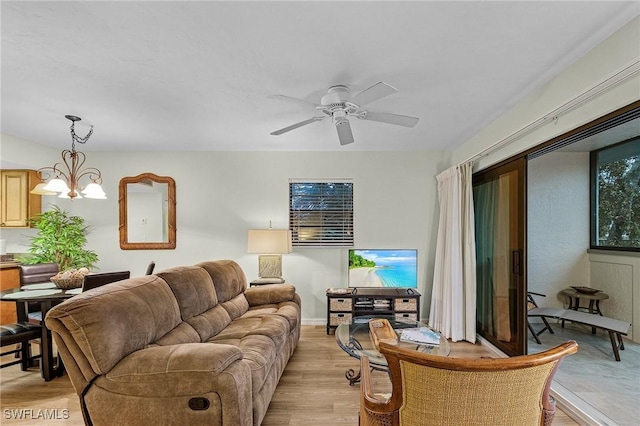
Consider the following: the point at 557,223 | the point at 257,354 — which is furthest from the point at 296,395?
the point at 557,223

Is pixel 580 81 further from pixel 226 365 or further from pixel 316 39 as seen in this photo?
pixel 226 365

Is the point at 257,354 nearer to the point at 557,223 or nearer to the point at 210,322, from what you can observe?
the point at 210,322

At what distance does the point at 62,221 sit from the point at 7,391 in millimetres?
2465

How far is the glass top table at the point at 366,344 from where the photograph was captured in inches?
88.5

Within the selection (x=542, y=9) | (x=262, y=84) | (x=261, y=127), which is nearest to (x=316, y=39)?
(x=262, y=84)

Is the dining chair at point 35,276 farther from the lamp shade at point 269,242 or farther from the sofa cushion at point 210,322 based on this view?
the lamp shade at point 269,242

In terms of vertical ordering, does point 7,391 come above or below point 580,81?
below

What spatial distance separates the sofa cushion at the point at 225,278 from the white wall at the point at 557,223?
3.81 metres

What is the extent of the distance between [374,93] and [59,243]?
176 inches

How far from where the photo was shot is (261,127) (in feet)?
11.7

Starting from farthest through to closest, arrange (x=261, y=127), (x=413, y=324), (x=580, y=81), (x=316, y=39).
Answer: (x=261, y=127) < (x=413, y=324) < (x=580, y=81) < (x=316, y=39)

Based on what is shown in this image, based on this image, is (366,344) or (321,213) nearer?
(366,344)

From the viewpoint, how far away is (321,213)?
4590 mm

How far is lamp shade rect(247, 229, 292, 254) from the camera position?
405 centimetres
